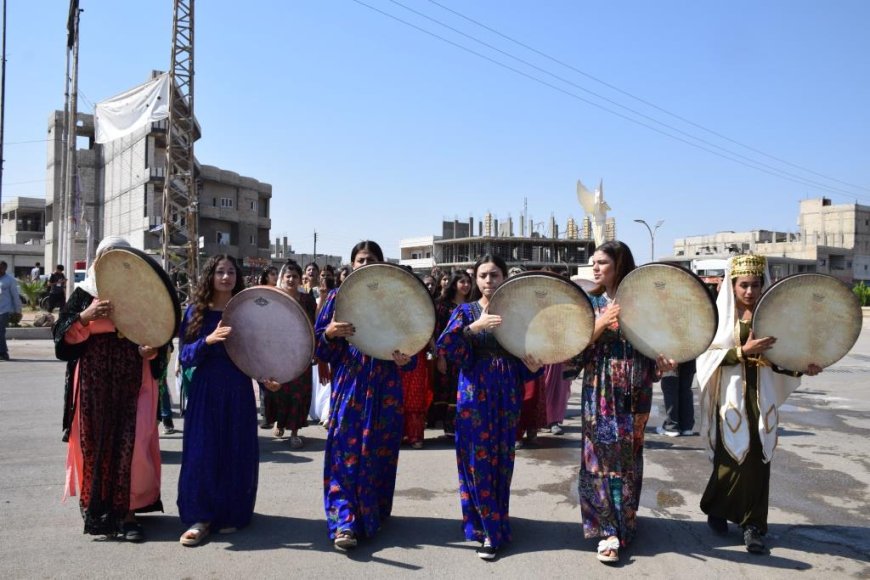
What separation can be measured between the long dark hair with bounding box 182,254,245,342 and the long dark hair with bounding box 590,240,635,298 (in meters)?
2.25

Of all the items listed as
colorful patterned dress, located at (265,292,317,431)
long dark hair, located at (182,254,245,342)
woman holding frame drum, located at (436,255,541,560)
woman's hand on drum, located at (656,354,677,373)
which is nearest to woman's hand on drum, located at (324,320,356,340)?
woman holding frame drum, located at (436,255,541,560)

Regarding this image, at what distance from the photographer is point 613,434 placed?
150 inches

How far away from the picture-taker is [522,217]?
7994 cm

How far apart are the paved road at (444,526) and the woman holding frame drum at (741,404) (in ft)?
0.79

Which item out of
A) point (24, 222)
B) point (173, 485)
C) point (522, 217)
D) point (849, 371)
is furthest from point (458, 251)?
point (173, 485)

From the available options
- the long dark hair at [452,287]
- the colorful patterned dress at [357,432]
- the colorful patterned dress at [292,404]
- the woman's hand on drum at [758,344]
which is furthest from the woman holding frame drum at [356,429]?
the long dark hair at [452,287]

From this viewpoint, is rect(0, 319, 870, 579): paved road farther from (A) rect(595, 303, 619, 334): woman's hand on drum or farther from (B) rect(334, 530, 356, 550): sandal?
(A) rect(595, 303, 619, 334): woman's hand on drum

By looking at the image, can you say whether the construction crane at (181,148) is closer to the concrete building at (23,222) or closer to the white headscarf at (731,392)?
the white headscarf at (731,392)

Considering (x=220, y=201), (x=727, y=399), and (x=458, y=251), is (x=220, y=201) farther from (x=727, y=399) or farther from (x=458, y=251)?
(x=727, y=399)

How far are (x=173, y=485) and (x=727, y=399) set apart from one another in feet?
12.9

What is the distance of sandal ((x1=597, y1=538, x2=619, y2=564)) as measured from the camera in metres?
3.72

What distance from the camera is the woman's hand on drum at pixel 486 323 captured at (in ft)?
12.3

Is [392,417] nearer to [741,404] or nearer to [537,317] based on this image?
[537,317]

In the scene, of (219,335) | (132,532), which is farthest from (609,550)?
(132,532)
